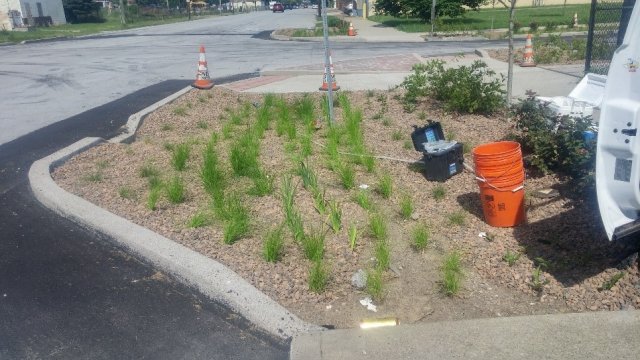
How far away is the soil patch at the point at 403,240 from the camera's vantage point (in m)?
3.89

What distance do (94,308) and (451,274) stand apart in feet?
8.07

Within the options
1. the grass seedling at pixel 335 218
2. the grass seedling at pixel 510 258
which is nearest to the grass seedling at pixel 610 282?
the grass seedling at pixel 510 258

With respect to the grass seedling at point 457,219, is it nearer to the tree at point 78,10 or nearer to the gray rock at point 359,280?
the gray rock at point 359,280

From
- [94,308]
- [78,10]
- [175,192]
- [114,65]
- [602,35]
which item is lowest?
[114,65]

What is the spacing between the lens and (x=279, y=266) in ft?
14.3

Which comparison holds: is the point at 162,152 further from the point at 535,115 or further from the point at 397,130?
the point at 535,115

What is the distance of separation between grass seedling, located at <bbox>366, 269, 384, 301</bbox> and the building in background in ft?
170

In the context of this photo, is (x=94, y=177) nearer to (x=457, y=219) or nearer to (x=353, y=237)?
(x=353, y=237)

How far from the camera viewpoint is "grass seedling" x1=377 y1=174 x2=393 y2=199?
218 inches

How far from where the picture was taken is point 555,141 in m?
5.67

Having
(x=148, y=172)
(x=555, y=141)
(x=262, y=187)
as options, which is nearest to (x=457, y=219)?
(x=555, y=141)

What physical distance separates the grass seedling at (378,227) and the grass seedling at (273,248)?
30.4 inches

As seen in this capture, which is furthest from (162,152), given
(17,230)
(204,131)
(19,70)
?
A: (19,70)

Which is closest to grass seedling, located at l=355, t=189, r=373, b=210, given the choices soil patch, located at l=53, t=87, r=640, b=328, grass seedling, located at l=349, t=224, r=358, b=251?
soil patch, located at l=53, t=87, r=640, b=328
